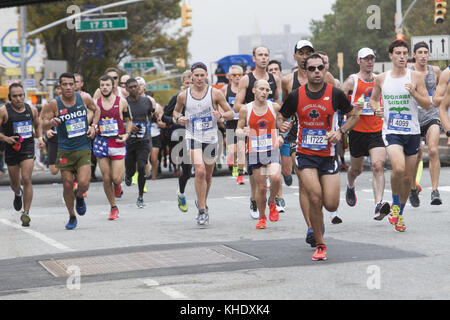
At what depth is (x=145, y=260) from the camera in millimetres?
9062

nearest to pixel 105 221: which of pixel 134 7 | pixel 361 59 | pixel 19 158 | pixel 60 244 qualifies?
pixel 19 158

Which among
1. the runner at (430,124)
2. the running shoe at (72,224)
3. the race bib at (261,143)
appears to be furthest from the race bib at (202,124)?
the runner at (430,124)

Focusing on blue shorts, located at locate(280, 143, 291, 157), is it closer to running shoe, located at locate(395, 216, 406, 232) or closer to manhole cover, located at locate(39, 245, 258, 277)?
running shoe, located at locate(395, 216, 406, 232)

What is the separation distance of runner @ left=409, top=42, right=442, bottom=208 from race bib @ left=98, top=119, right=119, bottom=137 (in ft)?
13.8

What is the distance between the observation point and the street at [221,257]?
7270mm

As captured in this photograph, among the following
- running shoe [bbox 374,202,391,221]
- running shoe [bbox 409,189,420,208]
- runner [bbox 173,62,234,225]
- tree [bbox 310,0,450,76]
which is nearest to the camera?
running shoe [bbox 374,202,391,221]

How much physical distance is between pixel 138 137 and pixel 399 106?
6.00m

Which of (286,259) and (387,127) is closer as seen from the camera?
(286,259)

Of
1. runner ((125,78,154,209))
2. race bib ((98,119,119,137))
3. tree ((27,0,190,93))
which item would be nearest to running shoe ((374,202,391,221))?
race bib ((98,119,119,137))

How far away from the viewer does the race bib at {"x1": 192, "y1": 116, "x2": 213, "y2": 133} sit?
12320 mm

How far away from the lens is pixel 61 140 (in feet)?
40.1

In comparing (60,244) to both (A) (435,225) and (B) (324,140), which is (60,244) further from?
(A) (435,225)

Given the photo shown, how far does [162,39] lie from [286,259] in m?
35.4

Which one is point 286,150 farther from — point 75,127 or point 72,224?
point 72,224
